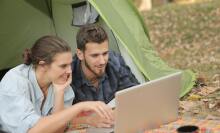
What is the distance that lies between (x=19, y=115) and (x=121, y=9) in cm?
156

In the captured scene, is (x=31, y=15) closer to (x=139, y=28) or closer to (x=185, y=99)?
(x=139, y=28)

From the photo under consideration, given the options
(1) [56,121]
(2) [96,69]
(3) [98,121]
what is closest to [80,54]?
(2) [96,69]

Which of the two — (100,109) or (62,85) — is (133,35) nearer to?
(62,85)

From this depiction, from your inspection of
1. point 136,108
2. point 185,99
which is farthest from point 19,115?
point 185,99

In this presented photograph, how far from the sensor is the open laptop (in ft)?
7.71

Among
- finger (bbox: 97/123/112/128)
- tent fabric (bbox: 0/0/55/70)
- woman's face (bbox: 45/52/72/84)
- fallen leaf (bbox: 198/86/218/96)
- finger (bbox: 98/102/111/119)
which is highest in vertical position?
tent fabric (bbox: 0/0/55/70)

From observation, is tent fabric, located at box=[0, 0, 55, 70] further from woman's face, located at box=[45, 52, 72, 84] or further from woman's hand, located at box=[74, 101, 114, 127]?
woman's hand, located at box=[74, 101, 114, 127]

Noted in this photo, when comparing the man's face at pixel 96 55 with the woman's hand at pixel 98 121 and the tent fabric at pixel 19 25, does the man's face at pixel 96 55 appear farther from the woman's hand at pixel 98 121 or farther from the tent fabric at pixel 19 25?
the tent fabric at pixel 19 25

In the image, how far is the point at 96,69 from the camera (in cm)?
325

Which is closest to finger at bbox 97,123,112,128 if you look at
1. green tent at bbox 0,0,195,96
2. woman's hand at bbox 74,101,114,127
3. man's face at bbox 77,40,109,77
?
woman's hand at bbox 74,101,114,127

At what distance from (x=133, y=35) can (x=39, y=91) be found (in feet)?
3.87

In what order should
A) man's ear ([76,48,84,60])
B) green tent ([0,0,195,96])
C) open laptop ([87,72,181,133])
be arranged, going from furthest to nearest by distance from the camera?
1. green tent ([0,0,195,96])
2. man's ear ([76,48,84,60])
3. open laptop ([87,72,181,133])

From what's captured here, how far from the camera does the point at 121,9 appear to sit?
4.04 meters

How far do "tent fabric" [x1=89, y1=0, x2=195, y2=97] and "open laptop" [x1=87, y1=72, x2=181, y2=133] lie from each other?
1045mm
